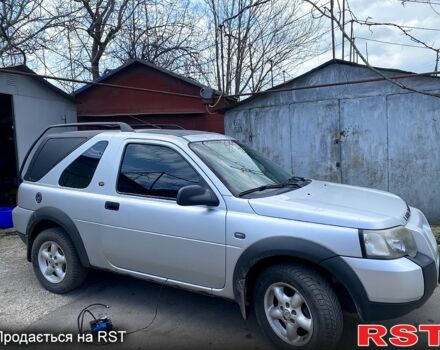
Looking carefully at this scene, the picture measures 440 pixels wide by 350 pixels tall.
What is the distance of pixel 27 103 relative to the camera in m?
9.20

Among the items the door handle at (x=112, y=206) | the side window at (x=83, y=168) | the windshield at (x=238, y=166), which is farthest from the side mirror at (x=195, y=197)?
the side window at (x=83, y=168)

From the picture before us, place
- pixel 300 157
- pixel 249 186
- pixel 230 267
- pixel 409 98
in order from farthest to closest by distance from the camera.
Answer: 1. pixel 300 157
2. pixel 409 98
3. pixel 249 186
4. pixel 230 267

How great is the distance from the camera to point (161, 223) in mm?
3648

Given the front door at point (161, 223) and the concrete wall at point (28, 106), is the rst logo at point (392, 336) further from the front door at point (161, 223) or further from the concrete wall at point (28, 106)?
the concrete wall at point (28, 106)

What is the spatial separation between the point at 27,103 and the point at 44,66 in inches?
197

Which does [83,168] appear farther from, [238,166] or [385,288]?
[385,288]

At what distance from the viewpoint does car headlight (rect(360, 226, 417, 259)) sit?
2.85 metres

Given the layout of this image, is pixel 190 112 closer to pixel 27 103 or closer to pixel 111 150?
pixel 27 103

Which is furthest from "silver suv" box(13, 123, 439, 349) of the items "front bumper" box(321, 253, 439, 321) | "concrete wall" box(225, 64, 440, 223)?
"concrete wall" box(225, 64, 440, 223)

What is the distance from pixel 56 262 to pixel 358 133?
233 inches

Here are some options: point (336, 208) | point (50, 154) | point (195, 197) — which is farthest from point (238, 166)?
point (50, 154)

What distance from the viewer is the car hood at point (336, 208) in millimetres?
2971

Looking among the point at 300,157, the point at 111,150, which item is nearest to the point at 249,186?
the point at 111,150

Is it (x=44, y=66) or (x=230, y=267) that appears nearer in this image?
(x=230, y=267)
